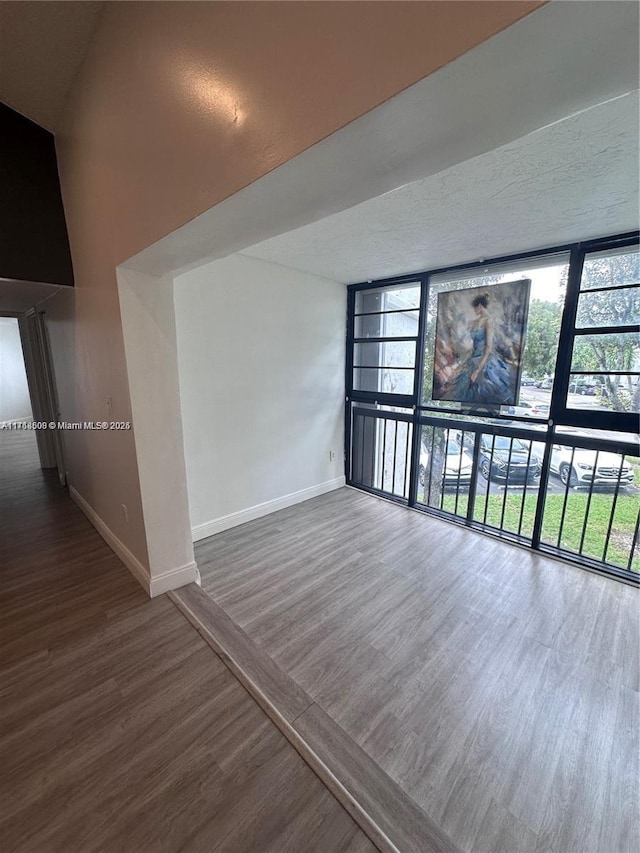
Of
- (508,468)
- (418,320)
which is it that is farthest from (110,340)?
(508,468)

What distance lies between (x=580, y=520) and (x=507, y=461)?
68 cm

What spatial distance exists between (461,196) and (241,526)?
300 centimetres

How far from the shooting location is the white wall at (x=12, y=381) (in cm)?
770

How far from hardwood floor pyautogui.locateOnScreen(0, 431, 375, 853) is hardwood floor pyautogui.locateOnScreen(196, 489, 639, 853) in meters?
0.31

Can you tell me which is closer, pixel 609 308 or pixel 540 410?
pixel 609 308

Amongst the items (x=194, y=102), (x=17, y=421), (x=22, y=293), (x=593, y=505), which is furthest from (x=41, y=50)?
(x=17, y=421)

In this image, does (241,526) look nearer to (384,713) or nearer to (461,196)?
(384,713)

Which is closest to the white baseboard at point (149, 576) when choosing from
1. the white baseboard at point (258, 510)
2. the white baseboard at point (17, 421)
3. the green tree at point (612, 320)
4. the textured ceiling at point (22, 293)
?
the white baseboard at point (258, 510)

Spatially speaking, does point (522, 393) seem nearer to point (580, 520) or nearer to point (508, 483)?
point (508, 483)

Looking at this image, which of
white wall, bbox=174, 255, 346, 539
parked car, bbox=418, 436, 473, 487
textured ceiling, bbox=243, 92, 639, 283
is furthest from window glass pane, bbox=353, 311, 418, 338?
parked car, bbox=418, 436, 473, 487

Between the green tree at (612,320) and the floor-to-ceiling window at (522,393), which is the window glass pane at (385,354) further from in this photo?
the green tree at (612,320)

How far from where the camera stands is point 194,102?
41.9 inches

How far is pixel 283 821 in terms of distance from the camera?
3.79 feet

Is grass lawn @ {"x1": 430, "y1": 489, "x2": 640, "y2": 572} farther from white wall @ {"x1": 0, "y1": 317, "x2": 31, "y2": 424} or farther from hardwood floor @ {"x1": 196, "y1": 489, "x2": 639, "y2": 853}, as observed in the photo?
white wall @ {"x1": 0, "y1": 317, "x2": 31, "y2": 424}
